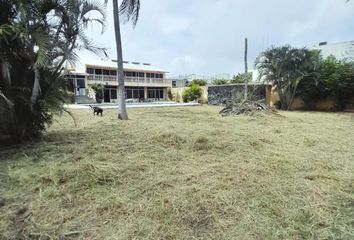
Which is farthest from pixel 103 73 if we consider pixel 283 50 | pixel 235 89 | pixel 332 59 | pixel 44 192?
pixel 44 192

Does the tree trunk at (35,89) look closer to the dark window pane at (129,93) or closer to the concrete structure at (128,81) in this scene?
the concrete structure at (128,81)

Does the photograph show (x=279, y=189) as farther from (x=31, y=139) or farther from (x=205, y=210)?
(x=31, y=139)

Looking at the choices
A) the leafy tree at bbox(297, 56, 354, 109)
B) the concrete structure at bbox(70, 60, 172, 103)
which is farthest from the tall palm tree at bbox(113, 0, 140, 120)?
the concrete structure at bbox(70, 60, 172, 103)

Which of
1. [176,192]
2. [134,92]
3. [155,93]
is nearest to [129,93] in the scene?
[134,92]

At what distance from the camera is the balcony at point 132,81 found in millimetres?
27656

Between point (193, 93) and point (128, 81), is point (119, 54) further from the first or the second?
point (128, 81)

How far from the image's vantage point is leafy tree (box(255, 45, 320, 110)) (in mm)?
16672

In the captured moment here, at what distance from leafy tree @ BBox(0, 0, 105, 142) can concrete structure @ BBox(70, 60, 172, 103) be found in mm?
20409

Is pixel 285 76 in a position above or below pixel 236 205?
above

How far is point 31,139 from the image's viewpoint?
560 centimetres

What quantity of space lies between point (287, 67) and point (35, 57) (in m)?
15.7

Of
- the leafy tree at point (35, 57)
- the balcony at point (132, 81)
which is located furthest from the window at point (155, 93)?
the leafy tree at point (35, 57)

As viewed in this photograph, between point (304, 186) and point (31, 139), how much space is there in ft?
17.1

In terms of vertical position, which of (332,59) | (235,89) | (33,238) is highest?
(332,59)
